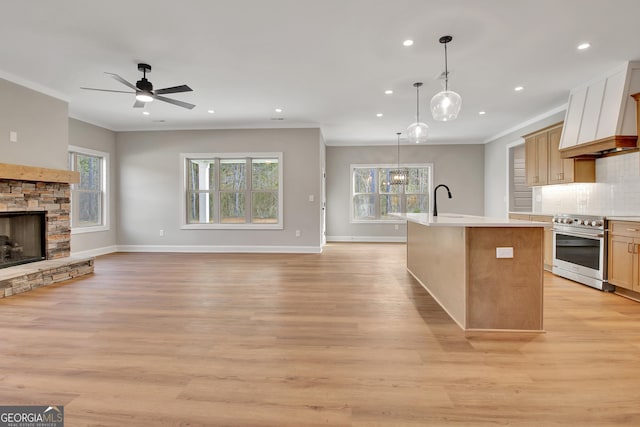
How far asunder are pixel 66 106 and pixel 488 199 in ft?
29.8

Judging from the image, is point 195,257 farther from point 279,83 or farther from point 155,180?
point 279,83

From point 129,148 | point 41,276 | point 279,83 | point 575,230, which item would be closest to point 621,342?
point 575,230

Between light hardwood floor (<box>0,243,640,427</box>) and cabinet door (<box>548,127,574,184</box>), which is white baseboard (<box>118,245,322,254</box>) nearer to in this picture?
light hardwood floor (<box>0,243,640,427</box>)

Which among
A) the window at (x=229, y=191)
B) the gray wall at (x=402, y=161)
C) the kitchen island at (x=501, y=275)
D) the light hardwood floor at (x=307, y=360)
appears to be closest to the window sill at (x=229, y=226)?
the window at (x=229, y=191)

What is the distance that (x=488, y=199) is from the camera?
833 cm

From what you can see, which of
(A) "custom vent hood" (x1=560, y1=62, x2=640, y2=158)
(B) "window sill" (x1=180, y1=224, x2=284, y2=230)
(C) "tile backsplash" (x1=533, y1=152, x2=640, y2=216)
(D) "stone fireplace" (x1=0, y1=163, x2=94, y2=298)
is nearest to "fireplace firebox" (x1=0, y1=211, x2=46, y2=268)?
(D) "stone fireplace" (x1=0, y1=163, x2=94, y2=298)

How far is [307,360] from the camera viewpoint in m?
2.18

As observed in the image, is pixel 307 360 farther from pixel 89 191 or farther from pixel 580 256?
pixel 89 191

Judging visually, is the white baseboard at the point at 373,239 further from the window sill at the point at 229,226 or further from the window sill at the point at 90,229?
the window sill at the point at 90,229

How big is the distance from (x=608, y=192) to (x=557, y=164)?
795 mm

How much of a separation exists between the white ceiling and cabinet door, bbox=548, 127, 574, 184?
1.94 ft

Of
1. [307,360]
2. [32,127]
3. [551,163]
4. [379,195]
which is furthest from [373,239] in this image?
[32,127]

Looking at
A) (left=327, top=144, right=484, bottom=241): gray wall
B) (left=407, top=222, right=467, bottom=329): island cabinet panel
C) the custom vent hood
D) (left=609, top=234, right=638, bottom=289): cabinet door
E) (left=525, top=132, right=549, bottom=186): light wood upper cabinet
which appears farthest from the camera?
(left=327, top=144, right=484, bottom=241): gray wall

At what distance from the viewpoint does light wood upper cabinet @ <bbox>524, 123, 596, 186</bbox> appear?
475 centimetres
